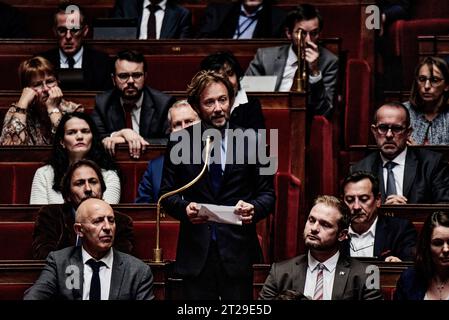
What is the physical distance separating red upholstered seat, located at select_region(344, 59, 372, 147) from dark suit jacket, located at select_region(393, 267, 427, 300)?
128 cm

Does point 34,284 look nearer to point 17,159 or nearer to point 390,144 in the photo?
point 17,159

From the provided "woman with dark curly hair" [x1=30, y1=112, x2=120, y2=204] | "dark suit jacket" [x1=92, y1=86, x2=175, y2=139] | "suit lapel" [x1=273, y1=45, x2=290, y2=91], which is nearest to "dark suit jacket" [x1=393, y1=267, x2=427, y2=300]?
"woman with dark curly hair" [x1=30, y1=112, x2=120, y2=204]

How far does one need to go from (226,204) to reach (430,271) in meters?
0.50

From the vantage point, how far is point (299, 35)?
415 cm

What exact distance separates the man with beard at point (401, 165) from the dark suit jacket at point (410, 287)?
2.11ft

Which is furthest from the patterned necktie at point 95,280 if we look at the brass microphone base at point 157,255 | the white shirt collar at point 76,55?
the white shirt collar at point 76,55

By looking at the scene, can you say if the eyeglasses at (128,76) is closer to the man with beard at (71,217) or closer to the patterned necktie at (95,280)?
the man with beard at (71,217)

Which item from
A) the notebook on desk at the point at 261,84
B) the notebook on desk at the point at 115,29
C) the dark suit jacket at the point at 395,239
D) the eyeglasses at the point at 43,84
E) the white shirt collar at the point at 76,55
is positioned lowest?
the dark suit jacket at the point at 395,239

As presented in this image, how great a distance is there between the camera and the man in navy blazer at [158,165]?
144 inches

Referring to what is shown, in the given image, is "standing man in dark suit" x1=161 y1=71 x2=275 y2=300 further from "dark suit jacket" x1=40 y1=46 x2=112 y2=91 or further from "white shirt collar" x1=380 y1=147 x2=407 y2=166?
"dark suit jacket" x1=40 y1=46 x2=112 y2=91

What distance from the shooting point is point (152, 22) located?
4.83m

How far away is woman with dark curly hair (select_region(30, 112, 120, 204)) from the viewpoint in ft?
12.4

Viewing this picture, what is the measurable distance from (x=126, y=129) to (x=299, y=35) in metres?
0.60
